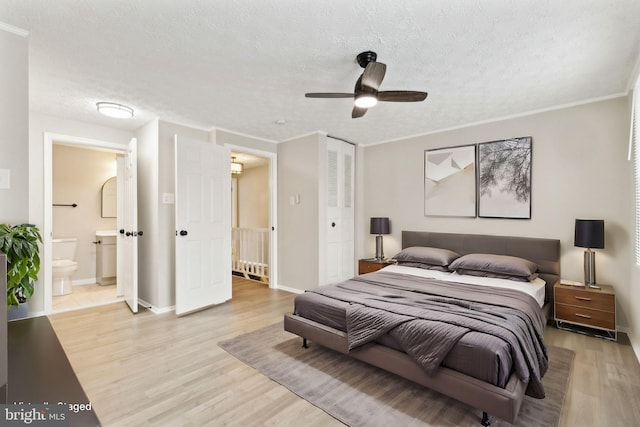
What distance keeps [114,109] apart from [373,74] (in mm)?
2810

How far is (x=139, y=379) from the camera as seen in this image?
89.6 inches

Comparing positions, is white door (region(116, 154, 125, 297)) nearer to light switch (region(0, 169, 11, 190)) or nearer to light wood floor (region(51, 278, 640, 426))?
light wood floor (region(51, 278, 640, 426))

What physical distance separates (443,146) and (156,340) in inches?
167

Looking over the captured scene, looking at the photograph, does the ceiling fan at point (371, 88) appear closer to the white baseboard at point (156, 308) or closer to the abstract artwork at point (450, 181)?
the abstract artwork at point (450, 181)

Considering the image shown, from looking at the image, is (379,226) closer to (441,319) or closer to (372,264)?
(372,264)

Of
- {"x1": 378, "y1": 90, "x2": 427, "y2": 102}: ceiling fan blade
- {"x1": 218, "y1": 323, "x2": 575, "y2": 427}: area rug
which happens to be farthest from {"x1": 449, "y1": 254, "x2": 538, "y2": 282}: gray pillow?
{"x1": 378, "y1": 90, "x2": 427, "y2": 102}: ceiling fan blade

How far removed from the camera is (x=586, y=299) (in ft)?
9.86

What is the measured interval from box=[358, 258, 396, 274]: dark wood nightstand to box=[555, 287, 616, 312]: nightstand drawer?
2036 millimetres

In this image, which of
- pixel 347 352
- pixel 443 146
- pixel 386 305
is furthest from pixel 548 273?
pixel 347 352

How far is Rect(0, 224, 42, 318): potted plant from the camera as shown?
1.73 metres

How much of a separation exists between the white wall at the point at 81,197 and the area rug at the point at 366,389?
391 cm

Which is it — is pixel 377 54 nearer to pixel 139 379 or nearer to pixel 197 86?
pixel 197 86

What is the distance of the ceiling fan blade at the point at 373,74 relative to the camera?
→ 2143mm

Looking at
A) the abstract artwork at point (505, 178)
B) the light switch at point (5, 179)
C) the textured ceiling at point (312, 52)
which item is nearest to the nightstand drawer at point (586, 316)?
the abstract artwork at point (505, 178)
